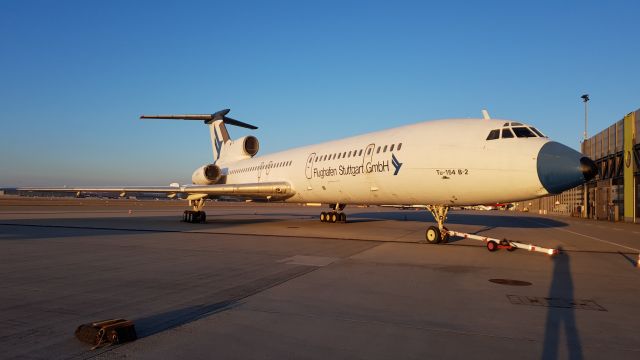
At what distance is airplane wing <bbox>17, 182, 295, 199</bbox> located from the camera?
22.4m

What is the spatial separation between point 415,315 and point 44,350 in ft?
13.5

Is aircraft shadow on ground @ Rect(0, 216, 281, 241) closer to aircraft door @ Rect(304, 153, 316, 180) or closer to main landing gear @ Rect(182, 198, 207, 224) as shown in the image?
main landing gear @ Rect(182, 198, 207, 224)

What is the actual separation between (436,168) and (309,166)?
8182 mm

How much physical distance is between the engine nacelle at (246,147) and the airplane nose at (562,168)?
2219cm

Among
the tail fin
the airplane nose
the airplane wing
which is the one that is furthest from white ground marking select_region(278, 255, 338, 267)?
the tail fin

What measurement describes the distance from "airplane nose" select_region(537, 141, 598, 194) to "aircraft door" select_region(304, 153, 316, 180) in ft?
35.5

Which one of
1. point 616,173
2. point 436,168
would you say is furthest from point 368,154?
point 616,173

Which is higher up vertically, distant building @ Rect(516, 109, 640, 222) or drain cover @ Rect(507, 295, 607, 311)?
distant building @ Rect(516, 109, 640, 222)

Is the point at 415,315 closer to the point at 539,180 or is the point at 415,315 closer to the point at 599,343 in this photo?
the point at 599,343

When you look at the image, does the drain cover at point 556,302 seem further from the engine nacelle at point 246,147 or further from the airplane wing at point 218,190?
the engine nacelle at point 246,147

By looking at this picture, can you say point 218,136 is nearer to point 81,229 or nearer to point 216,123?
point 216,123

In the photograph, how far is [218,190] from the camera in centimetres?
2330

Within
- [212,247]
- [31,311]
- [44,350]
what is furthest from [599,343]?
[212,247]

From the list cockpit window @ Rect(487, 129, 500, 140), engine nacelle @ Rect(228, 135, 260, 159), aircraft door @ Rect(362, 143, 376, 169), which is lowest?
aircraft door @ Rect(362, 143, 376, 169)
